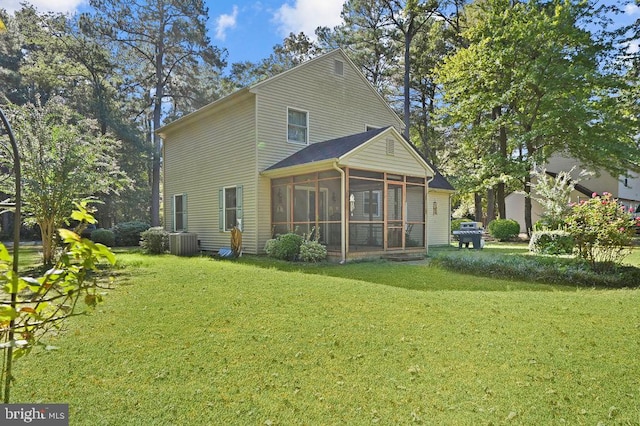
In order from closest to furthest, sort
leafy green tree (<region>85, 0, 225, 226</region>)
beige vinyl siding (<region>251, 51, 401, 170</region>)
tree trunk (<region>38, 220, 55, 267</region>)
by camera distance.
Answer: tree trunk (<region>38, 220, 55, 267</region>) → beige vinyl siding (<region>251, 51, 401, 170</region>) → leafy green tree (<region>85, 0, 225, 226</region>)

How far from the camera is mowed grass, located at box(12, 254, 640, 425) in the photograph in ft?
9.09

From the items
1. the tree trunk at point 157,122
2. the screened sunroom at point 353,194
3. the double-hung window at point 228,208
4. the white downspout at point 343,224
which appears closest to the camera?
the white downspout at point 343,224

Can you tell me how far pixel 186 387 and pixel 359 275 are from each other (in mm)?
5296

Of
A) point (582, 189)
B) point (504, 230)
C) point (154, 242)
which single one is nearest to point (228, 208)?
point (154, 242)

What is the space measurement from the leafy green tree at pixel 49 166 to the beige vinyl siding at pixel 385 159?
20.4 ft

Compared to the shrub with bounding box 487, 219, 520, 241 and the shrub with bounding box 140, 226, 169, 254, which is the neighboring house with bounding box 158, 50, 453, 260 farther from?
the shrub with bounding box 487, 219, 520, 241

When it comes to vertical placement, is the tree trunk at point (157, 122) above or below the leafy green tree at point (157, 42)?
below

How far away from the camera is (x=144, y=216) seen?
96.8ft

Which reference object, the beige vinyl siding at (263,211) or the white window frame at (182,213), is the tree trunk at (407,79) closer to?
the beige vinyl siding at (263,211)

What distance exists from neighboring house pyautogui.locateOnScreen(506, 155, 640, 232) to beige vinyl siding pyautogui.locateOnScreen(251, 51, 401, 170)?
1694 cm

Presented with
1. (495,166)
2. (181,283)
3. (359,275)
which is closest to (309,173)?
(359,275)

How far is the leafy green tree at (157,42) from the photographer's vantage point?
23.8 metres

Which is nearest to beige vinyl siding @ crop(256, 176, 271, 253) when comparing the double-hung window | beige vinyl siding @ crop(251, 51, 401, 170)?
beige vinyl siding @ crop(251, 51, 401, 170)

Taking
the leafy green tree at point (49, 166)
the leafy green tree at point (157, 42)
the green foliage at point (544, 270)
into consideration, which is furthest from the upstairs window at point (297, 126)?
the leafy green tree at point (157, 42)
